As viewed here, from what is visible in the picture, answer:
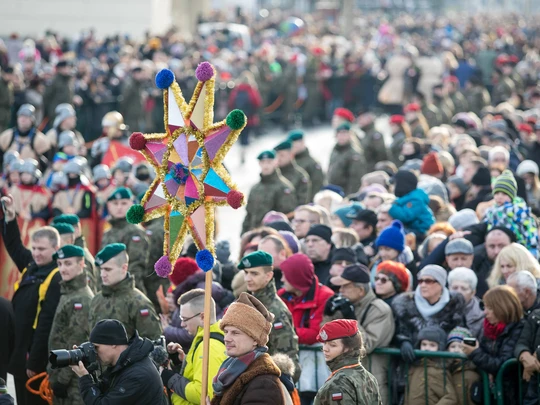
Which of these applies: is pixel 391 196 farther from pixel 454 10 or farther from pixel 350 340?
pixel 454 10

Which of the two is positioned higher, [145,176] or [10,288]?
[145,176]

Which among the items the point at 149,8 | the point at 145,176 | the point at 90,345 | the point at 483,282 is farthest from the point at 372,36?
the point at 90,345

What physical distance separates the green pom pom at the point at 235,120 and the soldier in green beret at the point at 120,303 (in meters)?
2.12

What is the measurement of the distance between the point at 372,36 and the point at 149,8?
42.3 ft

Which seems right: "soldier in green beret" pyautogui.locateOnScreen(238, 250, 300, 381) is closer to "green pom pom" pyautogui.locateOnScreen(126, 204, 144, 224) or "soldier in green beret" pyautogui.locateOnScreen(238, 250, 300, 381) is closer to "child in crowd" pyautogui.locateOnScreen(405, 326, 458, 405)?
"child in crowd" pyautogui.locateOnScreen(405, 326, 458, 405)

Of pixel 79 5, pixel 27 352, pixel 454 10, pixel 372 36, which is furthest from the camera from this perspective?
pixel 454 10

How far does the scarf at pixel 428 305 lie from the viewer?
920 centimetres

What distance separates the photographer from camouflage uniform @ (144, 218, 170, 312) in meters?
11.9

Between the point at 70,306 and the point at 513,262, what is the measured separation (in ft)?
11.6

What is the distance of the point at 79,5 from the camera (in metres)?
37.7

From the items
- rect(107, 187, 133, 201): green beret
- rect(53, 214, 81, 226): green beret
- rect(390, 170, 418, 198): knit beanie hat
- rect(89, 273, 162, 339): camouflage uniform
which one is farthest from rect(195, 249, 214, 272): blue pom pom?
rect(390, 170, 418, 198): knit beanie hat

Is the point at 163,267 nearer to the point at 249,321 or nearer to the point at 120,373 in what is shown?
the point at 120,373

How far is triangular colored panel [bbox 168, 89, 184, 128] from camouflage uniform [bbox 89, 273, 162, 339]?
181 centimetres

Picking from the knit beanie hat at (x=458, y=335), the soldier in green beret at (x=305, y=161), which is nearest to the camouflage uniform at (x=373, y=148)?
the soldier in green beret at (x=305, y=161)
